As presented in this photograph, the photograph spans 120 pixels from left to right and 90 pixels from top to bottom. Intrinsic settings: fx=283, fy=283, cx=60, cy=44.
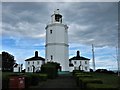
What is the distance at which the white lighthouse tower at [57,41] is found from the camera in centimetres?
8156

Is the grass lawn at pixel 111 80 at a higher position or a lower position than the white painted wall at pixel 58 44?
lower

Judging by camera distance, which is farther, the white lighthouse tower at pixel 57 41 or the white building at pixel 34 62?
the white building at pixel 34 62

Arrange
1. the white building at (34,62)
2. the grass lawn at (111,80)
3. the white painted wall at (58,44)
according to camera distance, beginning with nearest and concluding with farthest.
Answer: the grass lawn at (111,80)
the white painted wall at (58,44)
the white building at (34,62)

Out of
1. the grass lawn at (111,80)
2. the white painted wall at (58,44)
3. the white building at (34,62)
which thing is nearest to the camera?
the grass lawn at (111,80)

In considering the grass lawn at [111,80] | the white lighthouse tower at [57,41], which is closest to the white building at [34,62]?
the white lighthouse tower at [57,41]

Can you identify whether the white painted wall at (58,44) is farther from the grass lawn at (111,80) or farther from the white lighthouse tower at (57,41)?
the grass lawn at (111,80)

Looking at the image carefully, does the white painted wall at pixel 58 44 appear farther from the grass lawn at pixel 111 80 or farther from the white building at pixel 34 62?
the white building at pixel 34 62

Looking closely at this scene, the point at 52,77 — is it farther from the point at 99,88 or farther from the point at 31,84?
the point at 99,88

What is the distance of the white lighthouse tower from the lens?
81.6m

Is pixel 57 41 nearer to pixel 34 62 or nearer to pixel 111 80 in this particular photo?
pixel 111 80

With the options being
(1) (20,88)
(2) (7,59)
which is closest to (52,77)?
(1) (20,88)

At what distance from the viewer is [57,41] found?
82125mm

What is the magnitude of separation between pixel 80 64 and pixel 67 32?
44.4 m

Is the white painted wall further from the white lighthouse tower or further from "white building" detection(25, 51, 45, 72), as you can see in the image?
"white building" detection(25, 51, 45, 72)
